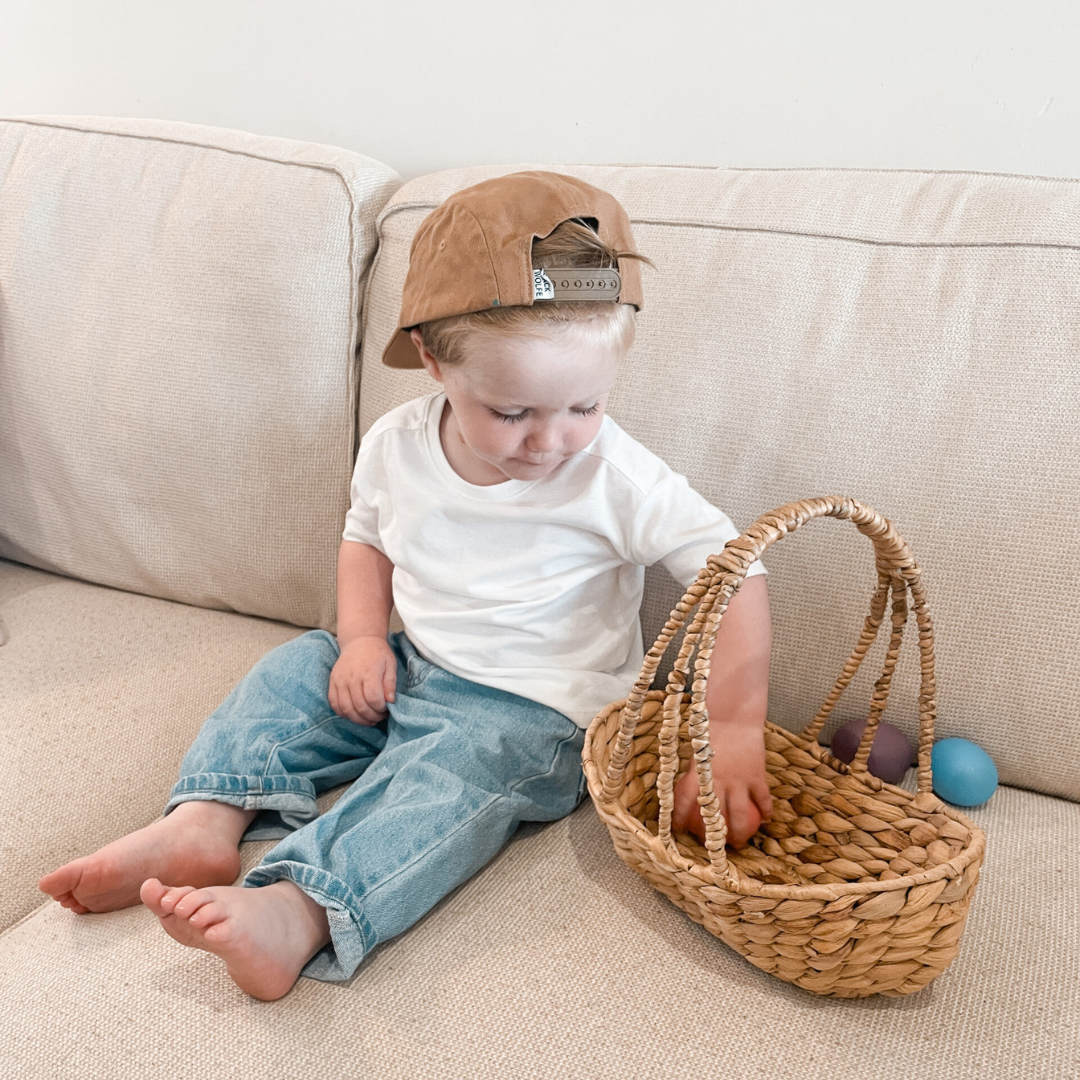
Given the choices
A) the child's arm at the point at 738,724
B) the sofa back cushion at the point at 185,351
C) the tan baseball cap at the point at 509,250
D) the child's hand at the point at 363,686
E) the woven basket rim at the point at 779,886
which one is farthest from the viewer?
the sofa back cushion at the point at 185,351

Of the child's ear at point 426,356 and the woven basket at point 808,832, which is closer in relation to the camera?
the woven basket at point 808,832

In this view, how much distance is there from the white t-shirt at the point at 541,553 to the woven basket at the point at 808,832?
0.11m

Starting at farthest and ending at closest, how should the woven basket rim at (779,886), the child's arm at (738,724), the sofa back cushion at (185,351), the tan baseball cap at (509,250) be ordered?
the sofa back cushion at (185,351) < the child's arm at (738,724) < the tan baseball cap at (509,250) < the woven basket rim at (779,886)

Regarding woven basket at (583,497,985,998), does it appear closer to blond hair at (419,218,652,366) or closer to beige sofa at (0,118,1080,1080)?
beige sofa at (0,118,1080,1080)

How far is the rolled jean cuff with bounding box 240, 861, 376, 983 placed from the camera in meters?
0.79

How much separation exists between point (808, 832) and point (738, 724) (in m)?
0.13

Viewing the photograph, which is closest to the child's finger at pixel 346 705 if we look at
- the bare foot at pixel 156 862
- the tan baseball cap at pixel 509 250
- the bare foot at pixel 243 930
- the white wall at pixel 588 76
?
the bare foot at pixel 156 862

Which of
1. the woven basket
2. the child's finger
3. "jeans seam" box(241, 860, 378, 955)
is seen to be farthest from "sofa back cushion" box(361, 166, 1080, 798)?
"jeans seam" box(241, 860, 378, 955)

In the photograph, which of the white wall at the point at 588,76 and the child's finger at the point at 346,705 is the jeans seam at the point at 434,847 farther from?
the white wall at the point at 588,76

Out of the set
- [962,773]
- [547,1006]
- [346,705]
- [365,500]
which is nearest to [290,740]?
[346,705]

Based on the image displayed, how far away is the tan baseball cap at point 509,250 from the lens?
80 centimetres

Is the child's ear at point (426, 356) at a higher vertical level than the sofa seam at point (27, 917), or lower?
higher

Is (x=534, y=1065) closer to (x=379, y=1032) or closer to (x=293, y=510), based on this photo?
(x=379, y=1032)

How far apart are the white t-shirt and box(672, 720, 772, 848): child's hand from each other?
15 centimetres
